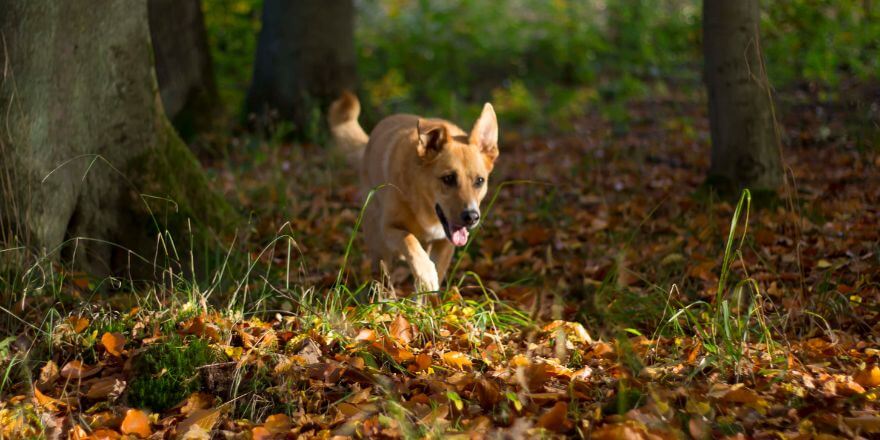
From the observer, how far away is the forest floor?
3.08 m

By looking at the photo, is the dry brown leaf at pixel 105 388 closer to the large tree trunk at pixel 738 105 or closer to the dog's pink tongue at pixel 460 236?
the dog's pink tongue at pixel 460 236

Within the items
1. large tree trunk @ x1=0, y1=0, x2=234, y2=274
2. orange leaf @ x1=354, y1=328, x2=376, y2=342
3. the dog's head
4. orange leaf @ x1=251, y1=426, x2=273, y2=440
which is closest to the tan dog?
the dog's head

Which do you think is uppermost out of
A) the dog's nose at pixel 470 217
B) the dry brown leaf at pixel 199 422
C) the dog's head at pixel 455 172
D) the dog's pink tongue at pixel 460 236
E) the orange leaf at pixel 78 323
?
the dog's head at pixel 455 172

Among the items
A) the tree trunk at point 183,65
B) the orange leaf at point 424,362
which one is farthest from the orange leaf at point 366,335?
the tree trunk at point 183,65

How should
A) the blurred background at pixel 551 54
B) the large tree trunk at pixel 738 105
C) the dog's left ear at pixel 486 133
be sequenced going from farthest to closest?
the blurred background at pixel 551 54 → the large tree trunk at pixel 738 105 → the dog's left ear at pixel 486 133

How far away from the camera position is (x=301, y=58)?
948 centimetres

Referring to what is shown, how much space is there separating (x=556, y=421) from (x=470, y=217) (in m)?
1.98

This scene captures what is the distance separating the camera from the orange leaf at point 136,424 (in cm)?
312

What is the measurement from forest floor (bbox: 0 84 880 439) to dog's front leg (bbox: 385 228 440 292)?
1.05 feet

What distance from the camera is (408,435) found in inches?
110

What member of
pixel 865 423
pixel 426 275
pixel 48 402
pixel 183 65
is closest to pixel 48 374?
pixel 48 402

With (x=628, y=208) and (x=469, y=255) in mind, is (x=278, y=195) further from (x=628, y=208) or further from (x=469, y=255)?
(x=628, y=208)

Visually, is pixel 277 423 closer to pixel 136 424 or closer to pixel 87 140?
pixel 136 424

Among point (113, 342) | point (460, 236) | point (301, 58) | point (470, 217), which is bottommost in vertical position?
point (113, 342)
